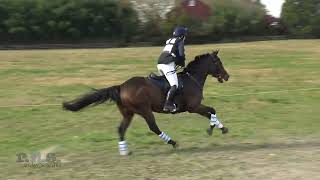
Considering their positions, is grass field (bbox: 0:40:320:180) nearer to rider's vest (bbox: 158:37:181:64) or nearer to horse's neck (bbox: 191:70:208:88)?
horse's neck (bbox: 191:70:208:88)

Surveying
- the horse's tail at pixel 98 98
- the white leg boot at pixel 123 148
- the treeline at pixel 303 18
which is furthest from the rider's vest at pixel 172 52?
the treeline at pixel 303 18

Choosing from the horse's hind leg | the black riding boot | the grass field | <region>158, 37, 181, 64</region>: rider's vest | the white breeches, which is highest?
<region>158, 37, 181, 64</region>: rider's vest

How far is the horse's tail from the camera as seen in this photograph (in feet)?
39.5

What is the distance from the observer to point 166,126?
1590 cm

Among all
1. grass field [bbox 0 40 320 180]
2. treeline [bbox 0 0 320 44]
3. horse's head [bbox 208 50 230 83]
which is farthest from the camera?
treeline [bbox 0 0 320 44]

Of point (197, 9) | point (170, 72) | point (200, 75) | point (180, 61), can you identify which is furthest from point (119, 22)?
point (170, 72)

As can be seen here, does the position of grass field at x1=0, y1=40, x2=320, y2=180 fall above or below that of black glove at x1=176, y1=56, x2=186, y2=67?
below

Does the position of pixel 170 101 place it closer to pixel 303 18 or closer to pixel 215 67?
pixel 215 67

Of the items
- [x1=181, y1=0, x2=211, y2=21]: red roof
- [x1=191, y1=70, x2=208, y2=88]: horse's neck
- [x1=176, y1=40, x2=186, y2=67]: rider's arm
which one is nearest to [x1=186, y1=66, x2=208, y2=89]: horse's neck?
[x1=191, y1=70, x2=208, y2=88]: horse's neck

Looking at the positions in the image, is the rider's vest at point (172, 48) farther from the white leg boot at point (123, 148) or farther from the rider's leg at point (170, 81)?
the white leg boot at point (123, 148)

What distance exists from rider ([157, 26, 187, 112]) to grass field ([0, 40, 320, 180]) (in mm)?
1037

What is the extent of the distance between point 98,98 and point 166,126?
408 cm

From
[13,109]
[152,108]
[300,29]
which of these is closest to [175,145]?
[152,108]

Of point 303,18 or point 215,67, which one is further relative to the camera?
point 303,18
